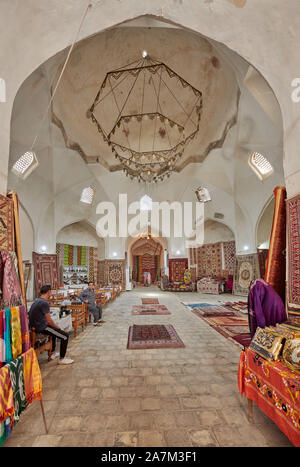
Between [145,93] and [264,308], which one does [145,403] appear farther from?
[145,93]

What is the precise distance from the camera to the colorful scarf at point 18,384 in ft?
6.14

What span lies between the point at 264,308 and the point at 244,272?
423 inches

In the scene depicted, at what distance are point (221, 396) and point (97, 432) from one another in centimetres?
157

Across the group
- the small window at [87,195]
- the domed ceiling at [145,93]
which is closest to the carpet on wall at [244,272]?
the domed ceiling at [145,93]

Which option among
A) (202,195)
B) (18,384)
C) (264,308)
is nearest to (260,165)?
(202,195)

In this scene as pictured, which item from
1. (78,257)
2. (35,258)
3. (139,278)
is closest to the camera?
(35,258)

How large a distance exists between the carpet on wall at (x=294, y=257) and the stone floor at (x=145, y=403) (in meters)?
1.43

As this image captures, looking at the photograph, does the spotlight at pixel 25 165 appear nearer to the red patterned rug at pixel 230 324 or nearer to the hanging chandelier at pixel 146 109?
the hanging chandelier at pixel 146 109

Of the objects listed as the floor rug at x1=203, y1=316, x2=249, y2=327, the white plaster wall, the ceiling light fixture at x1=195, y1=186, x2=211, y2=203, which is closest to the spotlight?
the white plaster wall

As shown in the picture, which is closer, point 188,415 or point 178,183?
point 188,415

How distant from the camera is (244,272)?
12750mm

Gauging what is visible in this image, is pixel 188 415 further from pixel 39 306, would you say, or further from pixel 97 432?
pixel 39 306

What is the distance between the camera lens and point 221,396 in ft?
8.64
